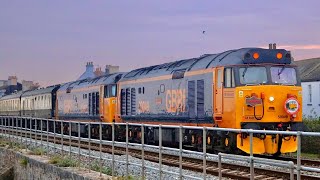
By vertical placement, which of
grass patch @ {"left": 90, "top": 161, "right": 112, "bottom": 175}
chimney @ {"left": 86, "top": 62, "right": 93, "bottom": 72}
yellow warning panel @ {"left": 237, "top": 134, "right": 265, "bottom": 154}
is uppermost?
chimney @ {"left": 86, "top": 62, "right": 93, "bottom": 72}

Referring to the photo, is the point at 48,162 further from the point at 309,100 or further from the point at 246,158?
the point at 309,100

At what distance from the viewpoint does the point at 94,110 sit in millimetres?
31781

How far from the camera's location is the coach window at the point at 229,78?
17.2 m

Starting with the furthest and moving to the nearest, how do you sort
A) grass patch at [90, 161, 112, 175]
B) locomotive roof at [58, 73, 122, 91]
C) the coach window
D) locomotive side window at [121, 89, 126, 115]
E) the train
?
locomotive roof at [58, 73, 122, 91] → locomotive side window at [121, 89, 126, 115] → the coach window → the train → grass patch at [90, 161, 112, 175]

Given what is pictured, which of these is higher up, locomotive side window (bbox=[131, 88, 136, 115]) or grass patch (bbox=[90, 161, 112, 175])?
locomotive side window (bbox=[131, 88, 136, 115])

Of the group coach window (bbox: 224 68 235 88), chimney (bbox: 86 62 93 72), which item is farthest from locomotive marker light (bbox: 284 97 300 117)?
chimney (bbox: 86 62 93 72)

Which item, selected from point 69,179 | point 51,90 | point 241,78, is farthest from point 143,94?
point 51,90

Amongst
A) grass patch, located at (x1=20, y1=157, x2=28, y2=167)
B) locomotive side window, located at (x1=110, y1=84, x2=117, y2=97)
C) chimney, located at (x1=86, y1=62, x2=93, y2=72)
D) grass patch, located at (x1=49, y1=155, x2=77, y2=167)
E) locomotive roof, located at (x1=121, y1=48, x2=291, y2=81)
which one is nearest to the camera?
grass patch, located at (x1=49, y1=155, x2=77, y2=167)

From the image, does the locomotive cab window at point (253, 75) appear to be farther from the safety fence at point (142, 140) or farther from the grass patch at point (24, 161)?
the grass patch at point (24, 161)

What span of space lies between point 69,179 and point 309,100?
101ft

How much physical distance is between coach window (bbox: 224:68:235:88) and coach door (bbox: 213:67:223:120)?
188 mm

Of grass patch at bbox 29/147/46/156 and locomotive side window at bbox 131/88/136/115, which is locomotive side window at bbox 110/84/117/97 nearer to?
locomotive side window at bbox 131/88/136/115

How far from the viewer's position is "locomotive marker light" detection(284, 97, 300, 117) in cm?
1725

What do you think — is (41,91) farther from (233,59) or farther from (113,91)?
(233,59)
